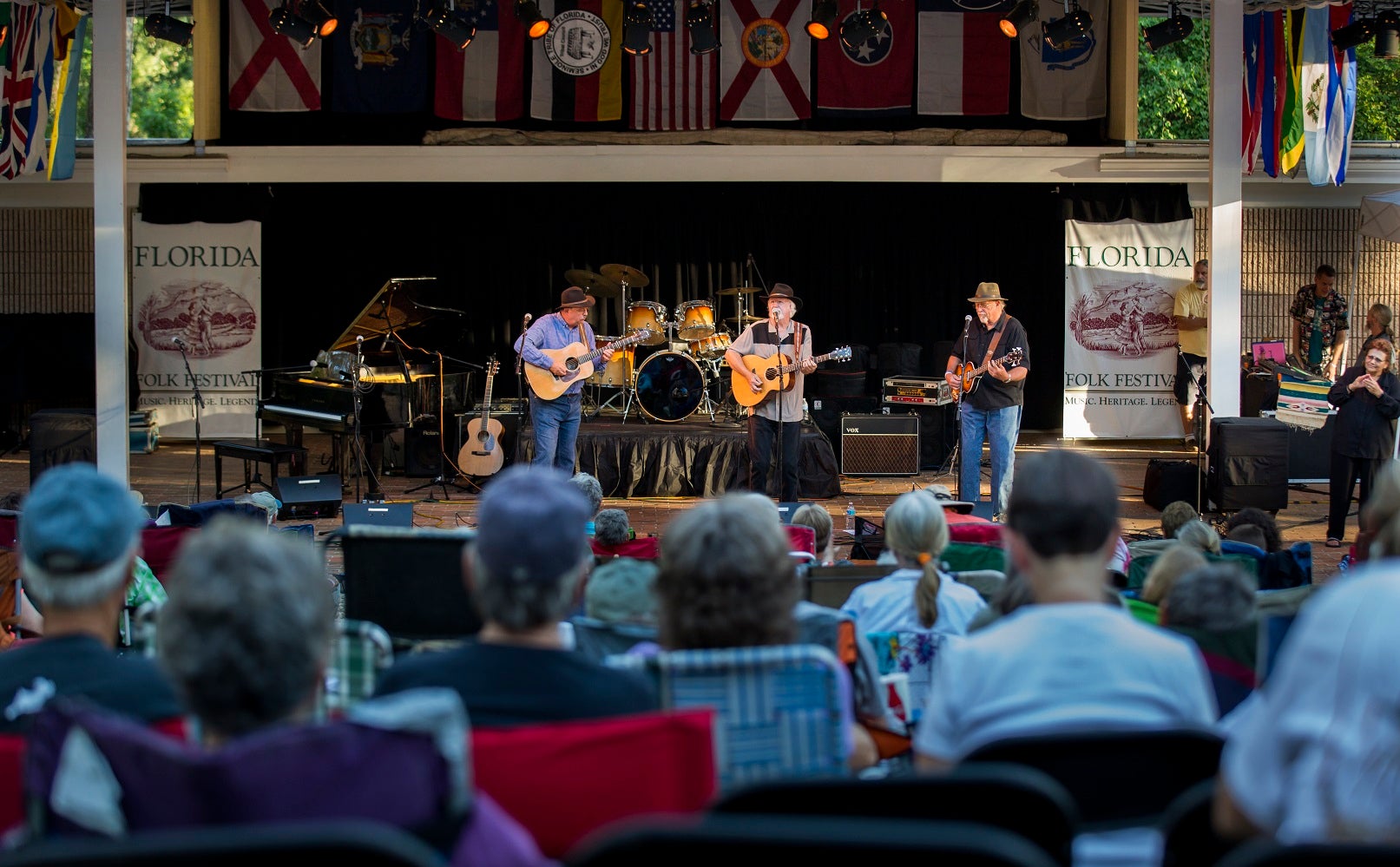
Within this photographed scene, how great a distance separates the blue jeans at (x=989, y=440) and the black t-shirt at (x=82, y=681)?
8.15 meters

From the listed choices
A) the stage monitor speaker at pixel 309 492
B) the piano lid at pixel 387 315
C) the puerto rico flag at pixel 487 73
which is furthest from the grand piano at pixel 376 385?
the puerto rico flag at pixel 487 73

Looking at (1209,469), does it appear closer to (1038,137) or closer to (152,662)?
(1038,137)

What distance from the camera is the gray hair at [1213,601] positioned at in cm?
325

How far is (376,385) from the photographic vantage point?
11.7 metres

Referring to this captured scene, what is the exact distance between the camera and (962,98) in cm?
1433

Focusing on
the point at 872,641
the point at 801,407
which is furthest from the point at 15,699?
the point at 801,407

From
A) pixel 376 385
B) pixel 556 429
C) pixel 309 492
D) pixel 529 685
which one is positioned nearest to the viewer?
pixel 529 685

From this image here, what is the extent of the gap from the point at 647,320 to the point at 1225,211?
5627 millimetres

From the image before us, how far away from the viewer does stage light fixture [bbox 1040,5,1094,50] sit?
10.9m

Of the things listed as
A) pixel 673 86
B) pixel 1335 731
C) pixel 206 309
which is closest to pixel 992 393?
pixel 673 86

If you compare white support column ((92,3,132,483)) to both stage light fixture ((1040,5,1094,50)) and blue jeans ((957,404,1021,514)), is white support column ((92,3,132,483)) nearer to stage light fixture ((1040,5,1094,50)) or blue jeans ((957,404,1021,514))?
blue jeans ((957,404,1021,514))

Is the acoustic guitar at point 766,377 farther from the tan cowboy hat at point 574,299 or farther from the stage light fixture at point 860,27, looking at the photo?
the stage light fixture at point 860,27

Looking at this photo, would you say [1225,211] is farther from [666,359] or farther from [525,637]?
[525,637]

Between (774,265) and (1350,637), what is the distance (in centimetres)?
1455
